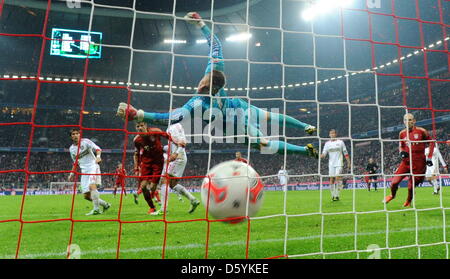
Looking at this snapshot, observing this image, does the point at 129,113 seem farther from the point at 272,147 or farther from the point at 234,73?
the point at 234,73

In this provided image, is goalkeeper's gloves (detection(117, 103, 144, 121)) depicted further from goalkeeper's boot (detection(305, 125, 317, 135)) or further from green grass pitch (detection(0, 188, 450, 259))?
goalkeeper's boot (detection(305, 125, 317, 135))

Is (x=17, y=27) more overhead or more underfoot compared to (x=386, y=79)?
more overhead

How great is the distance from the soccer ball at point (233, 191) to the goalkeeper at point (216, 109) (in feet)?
1.50

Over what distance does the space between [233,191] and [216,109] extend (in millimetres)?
1274

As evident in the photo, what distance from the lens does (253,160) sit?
93.8 feet

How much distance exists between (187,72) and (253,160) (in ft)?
29.4

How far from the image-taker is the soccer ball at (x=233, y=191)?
3.51 m

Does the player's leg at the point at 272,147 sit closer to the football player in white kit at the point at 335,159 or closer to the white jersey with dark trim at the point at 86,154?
the white jersey with dark trim at the point at 86,154

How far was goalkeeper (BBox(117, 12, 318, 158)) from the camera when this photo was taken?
3652 mm
